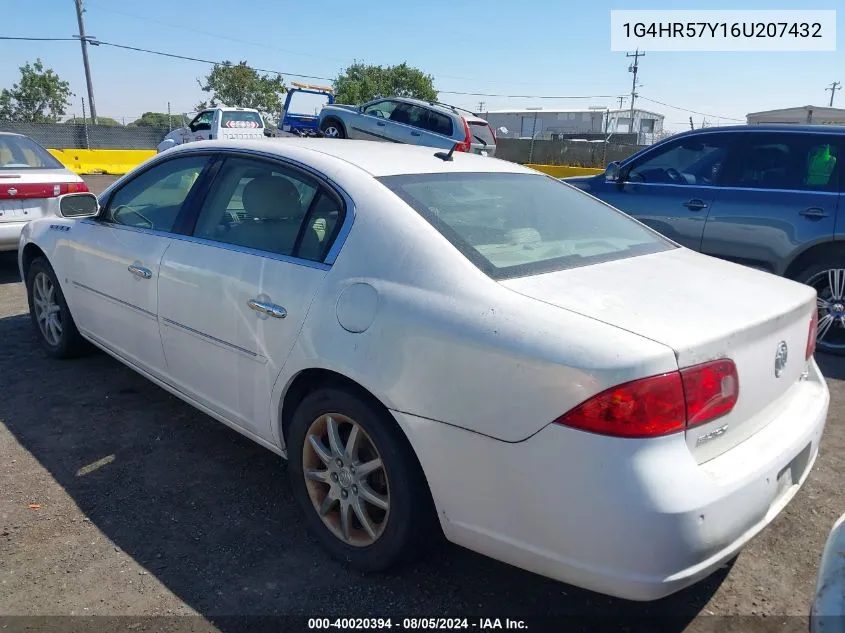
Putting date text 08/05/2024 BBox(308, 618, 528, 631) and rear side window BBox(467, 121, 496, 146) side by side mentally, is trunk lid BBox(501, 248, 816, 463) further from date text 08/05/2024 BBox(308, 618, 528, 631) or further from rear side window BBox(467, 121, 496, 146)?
rear side window BBox(467, 121, 496, 146)

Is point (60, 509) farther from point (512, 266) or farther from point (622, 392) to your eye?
point (622, 392)

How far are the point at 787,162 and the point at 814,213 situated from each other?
21.7 inches

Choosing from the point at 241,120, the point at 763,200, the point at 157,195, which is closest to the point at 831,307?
the point at 763,200

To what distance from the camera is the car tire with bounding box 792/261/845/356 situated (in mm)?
5172

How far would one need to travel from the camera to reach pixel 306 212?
2.82 meters

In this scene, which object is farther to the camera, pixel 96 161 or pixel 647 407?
pixel 96 161

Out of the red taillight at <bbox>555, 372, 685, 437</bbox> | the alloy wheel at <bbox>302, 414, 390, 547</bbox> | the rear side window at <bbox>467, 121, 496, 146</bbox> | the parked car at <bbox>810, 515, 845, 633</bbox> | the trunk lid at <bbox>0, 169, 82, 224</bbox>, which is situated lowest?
the alloy wheel at <bbox>302, 414, 390, 547</bbox>

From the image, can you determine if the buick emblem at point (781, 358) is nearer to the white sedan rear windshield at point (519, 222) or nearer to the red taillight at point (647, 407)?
the red taillight at point (647, 407)

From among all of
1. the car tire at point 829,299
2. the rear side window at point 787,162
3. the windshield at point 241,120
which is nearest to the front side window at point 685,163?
the rear side window at point 787,162

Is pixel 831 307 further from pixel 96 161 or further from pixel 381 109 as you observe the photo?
pixel 96 161

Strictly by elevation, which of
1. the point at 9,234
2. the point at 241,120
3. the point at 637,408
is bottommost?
the point at 9,234

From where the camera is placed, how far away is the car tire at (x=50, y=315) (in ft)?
14.8

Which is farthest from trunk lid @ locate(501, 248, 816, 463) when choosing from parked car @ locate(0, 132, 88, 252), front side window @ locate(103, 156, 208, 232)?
parked car @ locate(0, 132, 88, 252)

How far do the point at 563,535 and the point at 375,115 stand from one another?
1649 centimetres
